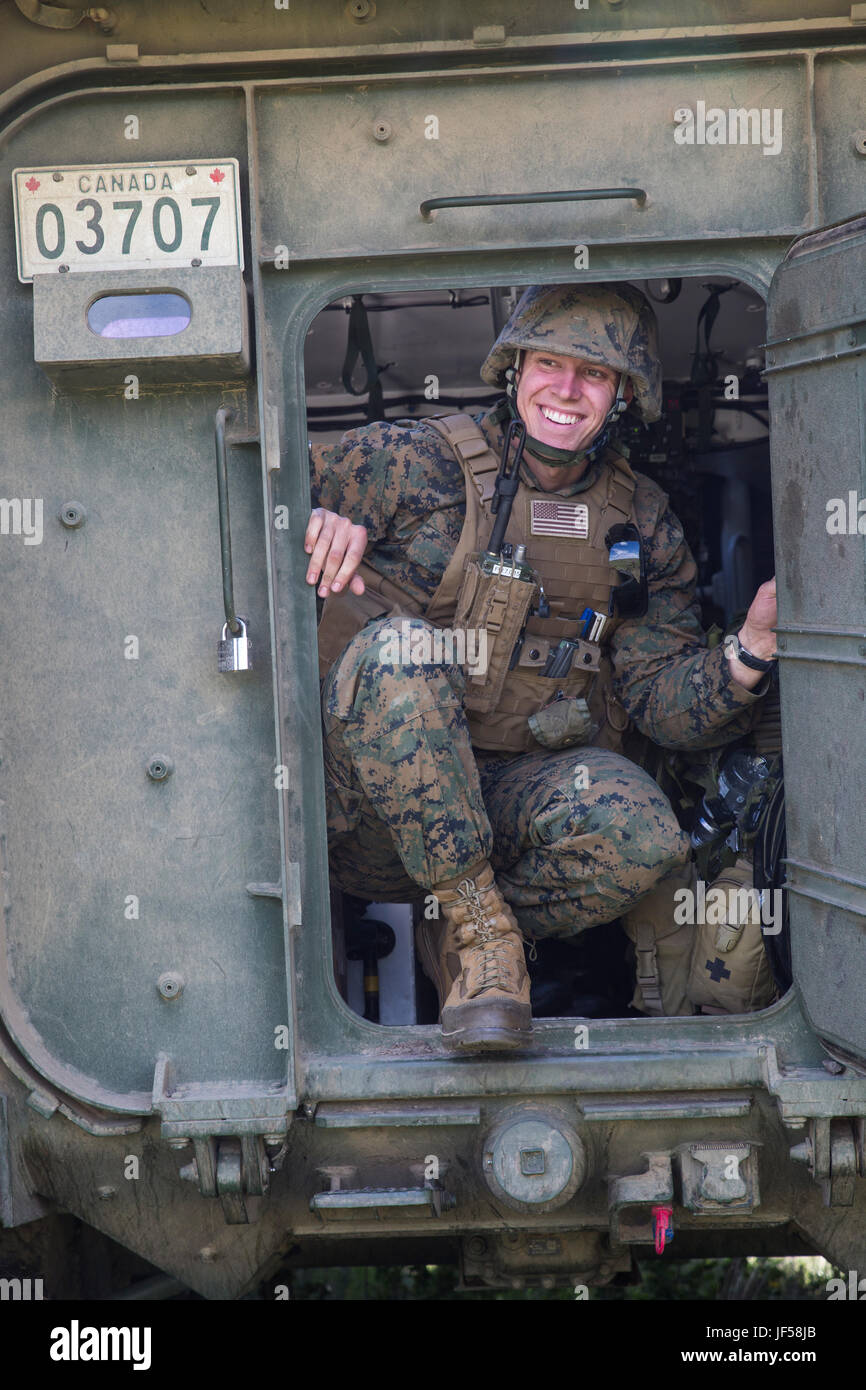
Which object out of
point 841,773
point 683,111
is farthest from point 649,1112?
point 683,111

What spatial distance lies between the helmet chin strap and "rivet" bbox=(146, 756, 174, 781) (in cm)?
121

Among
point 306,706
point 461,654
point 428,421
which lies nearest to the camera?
point 306,706

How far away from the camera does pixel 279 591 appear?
10.0 ft

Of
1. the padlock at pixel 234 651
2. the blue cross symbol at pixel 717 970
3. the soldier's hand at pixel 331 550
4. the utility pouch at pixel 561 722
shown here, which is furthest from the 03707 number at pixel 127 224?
the blue cross symbol at pixel 717 970

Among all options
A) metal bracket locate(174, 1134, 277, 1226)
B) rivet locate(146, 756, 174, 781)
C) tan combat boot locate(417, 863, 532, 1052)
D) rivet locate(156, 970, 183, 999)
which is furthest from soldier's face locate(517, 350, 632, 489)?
metal bracket locate(174, 1134, 277, 1226)

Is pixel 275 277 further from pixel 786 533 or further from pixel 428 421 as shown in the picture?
pixel 786 533

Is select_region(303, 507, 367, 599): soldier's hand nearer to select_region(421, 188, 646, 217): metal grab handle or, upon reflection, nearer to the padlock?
the padlock

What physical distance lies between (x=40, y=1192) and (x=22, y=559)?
130 centimetres

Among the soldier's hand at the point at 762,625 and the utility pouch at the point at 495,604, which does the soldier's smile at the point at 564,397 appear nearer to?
the utility pouch at the point at 495,604

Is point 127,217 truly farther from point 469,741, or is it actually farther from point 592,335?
point 469,741

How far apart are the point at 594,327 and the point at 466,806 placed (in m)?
1.20

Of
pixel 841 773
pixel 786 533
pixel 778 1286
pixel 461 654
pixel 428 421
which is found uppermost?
pixel 428 421

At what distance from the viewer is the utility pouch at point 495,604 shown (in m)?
3.44

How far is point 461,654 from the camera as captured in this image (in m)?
3.48
